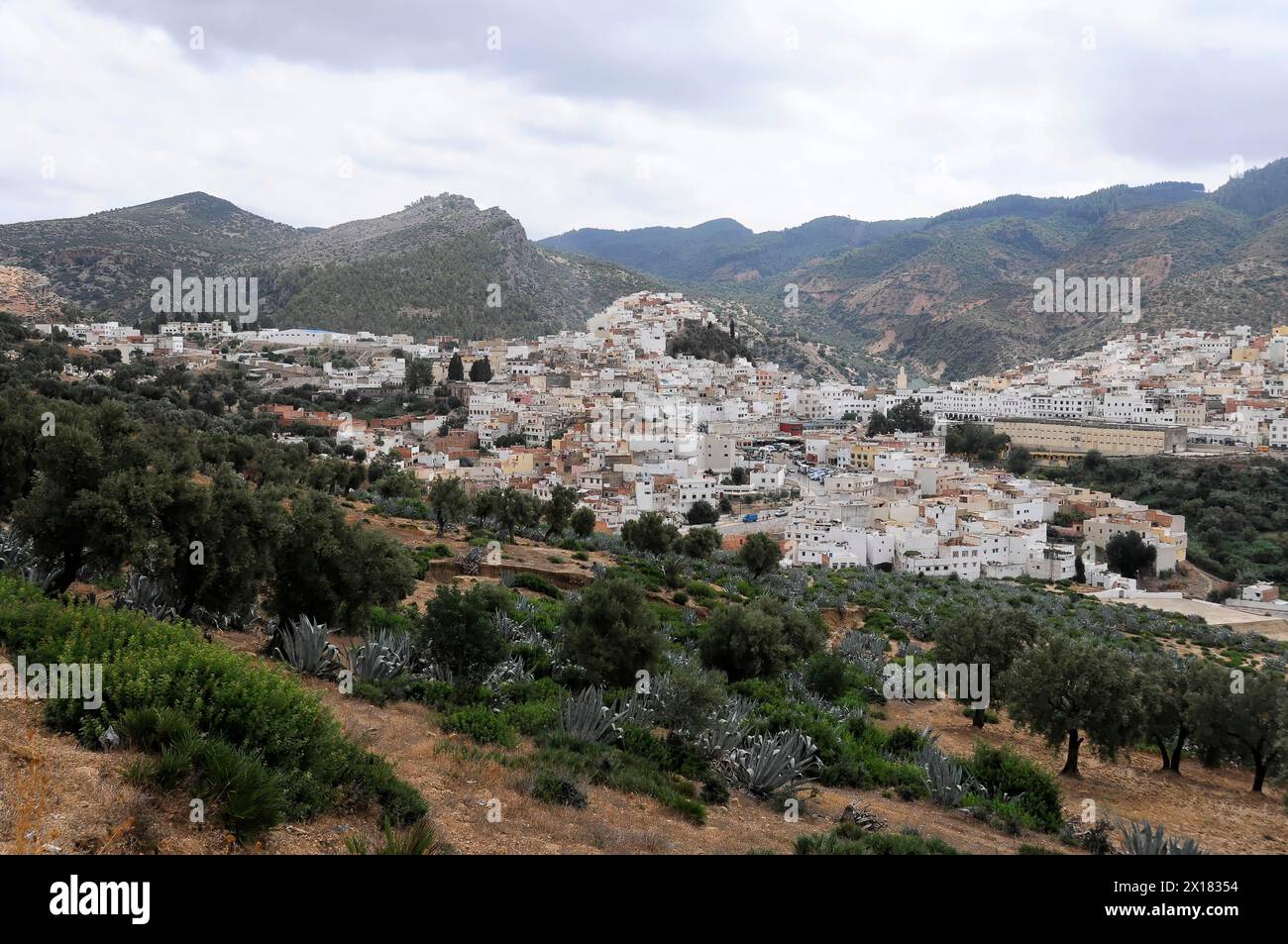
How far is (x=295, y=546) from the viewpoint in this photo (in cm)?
1000

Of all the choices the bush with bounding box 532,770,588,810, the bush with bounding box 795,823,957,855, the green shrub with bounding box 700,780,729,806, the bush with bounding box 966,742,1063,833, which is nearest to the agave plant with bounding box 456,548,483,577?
the bush with bounding box 966,742,1063,833

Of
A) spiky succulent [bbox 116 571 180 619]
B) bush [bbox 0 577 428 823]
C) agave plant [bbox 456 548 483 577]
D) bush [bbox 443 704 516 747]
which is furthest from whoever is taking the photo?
agave plant [bbox 456 548 483 577]

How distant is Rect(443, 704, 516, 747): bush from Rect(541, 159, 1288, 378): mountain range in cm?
11966

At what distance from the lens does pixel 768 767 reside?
312 inches

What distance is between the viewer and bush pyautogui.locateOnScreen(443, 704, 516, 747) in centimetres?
756

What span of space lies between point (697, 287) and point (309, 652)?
173655 millimetres

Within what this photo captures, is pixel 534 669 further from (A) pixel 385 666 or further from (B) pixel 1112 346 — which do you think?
(B) pixel 1112 346

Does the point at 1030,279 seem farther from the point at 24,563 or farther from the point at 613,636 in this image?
the point at 24,563

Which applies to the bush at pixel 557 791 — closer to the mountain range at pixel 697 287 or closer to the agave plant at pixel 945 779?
the agave plant at pixel 945 779

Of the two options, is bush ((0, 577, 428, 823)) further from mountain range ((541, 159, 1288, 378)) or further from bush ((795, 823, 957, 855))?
mountain range ((541, 159, 1288, 378))

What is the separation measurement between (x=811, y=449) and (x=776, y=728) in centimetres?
5209

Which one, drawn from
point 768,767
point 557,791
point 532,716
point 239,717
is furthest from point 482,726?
point 239,717

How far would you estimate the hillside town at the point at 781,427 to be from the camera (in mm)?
41062

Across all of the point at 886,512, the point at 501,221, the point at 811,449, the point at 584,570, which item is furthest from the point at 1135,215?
the point at 584,570
